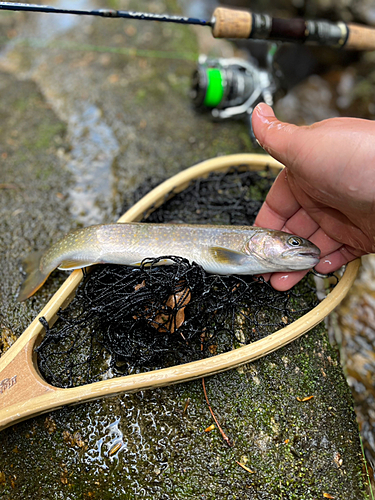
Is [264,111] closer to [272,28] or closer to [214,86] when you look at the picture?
[272,28]

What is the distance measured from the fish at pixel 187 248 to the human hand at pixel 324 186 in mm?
176

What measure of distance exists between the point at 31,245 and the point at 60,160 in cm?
106

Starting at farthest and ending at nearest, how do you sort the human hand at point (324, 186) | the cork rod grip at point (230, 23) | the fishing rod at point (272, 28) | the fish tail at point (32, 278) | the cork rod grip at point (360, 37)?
the cork rod grip at point (360, 37) < the cork rod grip at point (230, 23) < the fishing rod at point (272, 28) < the fish tail at point (32, 278) < the human hand at point (324, 186)

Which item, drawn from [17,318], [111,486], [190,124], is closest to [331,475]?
[111,486]

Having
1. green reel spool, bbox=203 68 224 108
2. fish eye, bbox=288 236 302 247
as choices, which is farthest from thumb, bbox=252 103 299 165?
green reel spool, bbox=203 68 224 108

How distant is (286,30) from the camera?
3.16m

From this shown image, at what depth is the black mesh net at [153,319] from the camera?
236 cm

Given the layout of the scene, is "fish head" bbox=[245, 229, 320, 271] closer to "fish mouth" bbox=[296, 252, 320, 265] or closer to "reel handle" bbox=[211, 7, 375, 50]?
"fish mouth" bbox=[296, 252, 320, 265]

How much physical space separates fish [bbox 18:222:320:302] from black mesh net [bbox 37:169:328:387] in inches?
4.1

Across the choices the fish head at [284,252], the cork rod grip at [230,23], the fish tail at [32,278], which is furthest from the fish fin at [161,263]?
the cork rod grip at [230,23]

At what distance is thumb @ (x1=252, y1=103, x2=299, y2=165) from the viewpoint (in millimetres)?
2123

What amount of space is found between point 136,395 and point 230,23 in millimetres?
3023

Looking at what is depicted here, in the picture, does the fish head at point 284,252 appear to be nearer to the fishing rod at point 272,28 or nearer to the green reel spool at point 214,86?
the fishing rod at point 272,28

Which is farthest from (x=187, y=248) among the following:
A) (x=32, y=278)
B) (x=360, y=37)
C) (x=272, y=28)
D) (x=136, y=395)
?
(x=360, y=37)
